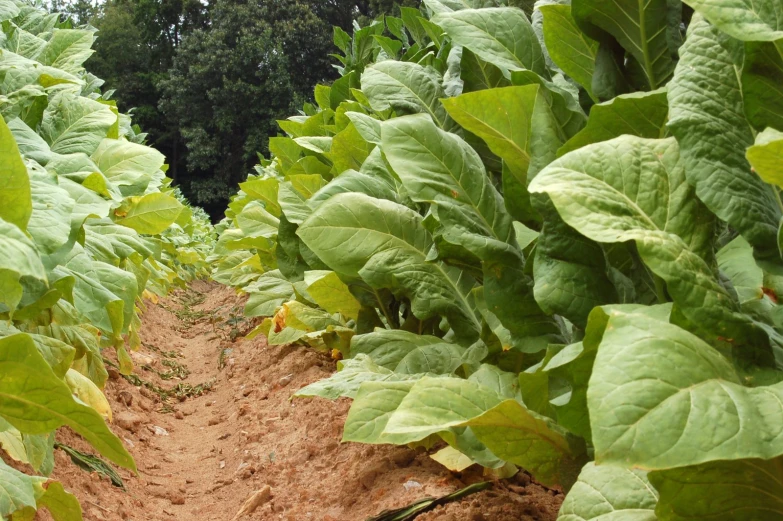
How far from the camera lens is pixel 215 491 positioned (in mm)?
3000

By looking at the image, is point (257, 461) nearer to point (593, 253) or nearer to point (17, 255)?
point (593, 253)

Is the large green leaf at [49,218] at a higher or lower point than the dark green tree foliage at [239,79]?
higher

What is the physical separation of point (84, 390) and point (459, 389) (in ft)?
4.67

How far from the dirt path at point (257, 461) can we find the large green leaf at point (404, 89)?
1.08 m

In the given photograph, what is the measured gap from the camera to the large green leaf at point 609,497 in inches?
49.8

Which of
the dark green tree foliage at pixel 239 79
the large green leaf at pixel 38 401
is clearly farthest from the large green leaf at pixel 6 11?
the dark green tree foliage at pixel 239 79

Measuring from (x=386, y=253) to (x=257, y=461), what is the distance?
1208 mm

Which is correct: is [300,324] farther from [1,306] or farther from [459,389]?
[459,389]

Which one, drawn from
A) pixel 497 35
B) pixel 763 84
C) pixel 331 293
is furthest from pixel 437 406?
pixel 331 293

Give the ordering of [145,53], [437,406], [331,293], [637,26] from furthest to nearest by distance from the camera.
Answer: [145,53], [331,293], [637,26], [437,406]

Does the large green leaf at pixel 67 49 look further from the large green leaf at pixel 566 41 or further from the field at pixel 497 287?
the large green leaf at pixel 566 41

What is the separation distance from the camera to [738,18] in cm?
115

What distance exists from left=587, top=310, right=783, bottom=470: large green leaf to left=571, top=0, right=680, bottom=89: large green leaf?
0.90 meters

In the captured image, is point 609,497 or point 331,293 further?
point 331,293
